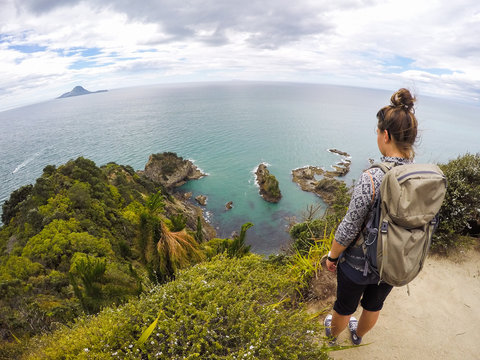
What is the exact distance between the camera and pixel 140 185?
97.9ft

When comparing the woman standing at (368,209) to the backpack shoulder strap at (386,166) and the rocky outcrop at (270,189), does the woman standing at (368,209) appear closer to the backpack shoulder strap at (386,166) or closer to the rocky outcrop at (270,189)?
the backpack shoulder strap at (386,166)

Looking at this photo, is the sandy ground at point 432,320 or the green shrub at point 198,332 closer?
the green shrub at point 198,332

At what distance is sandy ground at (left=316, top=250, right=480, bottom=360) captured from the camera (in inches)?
140

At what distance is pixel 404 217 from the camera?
1.90 m

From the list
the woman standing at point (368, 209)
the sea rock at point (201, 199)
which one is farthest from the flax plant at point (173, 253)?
the sea rock at point (201, 199)

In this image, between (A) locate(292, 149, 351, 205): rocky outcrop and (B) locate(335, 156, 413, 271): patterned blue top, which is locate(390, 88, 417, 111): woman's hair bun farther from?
(A) locate(292, 149, 351, 205): rocky outcrop

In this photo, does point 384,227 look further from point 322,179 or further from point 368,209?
point 322,179

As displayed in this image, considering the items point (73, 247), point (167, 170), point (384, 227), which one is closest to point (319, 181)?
point (167, 170)

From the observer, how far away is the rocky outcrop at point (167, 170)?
41719 mm

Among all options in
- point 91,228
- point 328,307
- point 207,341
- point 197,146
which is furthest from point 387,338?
point 197,146

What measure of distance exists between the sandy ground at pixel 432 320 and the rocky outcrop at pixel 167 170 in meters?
40.0

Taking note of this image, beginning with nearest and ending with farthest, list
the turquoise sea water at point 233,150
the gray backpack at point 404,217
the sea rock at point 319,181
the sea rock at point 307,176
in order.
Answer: the gray backpack at point 404,217
the turquoise sea water at point 233,150
the sea rock at point 319,181
the sea rock at point 307,176

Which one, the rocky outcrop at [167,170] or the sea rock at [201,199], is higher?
the rocky outcrop at [167,170]

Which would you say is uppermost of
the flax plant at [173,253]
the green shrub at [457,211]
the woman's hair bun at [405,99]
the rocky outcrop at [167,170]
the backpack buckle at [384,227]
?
the woman's hair bun at [405,99]
